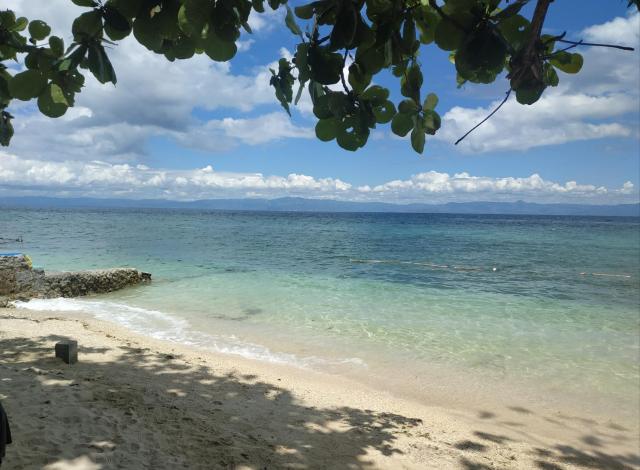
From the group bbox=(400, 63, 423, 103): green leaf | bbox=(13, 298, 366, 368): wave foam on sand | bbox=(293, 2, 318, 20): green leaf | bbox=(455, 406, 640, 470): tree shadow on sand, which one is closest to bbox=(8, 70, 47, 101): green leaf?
bbox=(293, 2, 318, 20): green leaf

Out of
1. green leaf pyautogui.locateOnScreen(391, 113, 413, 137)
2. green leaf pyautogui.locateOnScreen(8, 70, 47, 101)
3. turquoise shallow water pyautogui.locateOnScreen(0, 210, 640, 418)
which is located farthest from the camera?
turquoise shallow water pyautogui.locateOnScreen(0, 210, 640, 418)

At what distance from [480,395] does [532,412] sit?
0.80m

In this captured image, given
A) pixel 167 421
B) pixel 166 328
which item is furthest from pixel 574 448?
pixel 166 328

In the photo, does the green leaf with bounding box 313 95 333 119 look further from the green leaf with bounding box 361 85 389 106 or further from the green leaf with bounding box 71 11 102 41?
the green leaf with bounding box 71 11 102 41

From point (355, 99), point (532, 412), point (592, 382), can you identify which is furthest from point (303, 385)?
point (355, 99)

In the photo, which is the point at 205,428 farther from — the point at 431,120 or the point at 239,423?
the point at 431,120

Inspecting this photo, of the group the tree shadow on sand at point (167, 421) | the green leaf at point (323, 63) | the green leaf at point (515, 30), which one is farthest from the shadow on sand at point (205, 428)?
the green leaf at point (515, 30)

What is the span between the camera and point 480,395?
688 cm

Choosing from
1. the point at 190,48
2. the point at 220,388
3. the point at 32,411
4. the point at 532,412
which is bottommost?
the point at 532,412

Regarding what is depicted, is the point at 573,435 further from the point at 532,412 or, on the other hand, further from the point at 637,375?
the point at 637,375

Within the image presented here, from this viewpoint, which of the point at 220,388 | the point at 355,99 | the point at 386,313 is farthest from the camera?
the point at 386,313

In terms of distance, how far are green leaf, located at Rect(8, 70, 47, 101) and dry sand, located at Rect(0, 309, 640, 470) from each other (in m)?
Result: 2.78

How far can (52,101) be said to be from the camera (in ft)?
5.27

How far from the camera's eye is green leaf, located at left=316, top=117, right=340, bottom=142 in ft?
5.11
